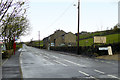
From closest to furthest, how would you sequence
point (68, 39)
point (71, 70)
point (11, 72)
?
1. point (11, 72)
2. point (71, 70)
3. point (68, 39)

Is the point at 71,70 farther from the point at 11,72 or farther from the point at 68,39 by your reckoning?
the point at 68,39

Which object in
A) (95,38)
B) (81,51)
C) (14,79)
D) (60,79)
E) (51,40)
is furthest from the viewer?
(51,40)

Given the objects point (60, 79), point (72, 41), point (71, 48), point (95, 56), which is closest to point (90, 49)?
point (95, 56)

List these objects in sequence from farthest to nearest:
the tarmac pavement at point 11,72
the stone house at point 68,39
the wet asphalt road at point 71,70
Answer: the stone house at point 68,39
the wet asphalt road at point 71,70
the tarmac pavement at point 11,72

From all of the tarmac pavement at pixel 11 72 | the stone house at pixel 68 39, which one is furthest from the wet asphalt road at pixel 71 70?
the stone house at pixel 68 39

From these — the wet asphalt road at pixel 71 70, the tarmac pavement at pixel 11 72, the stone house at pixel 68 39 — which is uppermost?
the stone house at pixel 68 39

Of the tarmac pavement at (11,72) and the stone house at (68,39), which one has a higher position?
the stone house at (68,39)

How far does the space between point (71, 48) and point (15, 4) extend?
99.8 ft

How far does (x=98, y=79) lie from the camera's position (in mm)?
9844

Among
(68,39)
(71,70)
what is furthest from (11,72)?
(68,39)

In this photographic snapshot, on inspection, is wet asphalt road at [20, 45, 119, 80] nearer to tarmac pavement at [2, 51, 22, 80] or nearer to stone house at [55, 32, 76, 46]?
tarmac pavement at [2, 51, 22, 80]

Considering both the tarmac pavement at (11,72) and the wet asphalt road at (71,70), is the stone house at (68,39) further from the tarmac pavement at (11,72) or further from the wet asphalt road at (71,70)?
the tarmac pavement at (11,72)

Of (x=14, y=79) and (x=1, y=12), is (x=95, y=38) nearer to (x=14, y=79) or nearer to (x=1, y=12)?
(x=1, y=12)

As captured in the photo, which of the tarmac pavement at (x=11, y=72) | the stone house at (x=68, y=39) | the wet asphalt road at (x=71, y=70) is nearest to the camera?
the tarmac pavement at (x=11, y=72)
